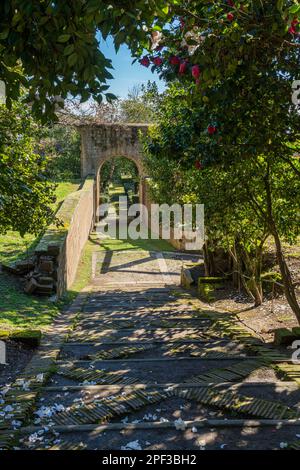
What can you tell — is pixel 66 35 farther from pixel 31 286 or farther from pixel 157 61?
pixel 31 286

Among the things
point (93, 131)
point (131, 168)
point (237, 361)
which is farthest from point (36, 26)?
point (131, 168)

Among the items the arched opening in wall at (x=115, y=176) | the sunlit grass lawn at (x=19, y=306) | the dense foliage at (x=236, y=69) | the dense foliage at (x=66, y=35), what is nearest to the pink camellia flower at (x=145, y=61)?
the dense foliage at (x=236, y=69)

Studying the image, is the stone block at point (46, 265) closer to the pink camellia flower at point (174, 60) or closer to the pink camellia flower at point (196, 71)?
the pink camellia flower at point (174, 60)

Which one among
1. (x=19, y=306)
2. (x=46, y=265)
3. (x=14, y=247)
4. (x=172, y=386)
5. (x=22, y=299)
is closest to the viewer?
(x=172, y=386)

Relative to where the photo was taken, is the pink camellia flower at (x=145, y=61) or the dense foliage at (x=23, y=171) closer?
the pink camellia flower at (x=145, y=61)

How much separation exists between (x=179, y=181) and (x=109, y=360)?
8.68 metres

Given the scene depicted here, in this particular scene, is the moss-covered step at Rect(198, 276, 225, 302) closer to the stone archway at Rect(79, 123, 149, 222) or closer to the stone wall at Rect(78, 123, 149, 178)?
the stone archway at Rect(79, 123, 149, 222)

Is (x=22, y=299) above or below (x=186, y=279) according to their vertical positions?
above

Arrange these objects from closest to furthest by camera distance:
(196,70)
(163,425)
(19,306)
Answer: (163,425), (196,70), (19,306)

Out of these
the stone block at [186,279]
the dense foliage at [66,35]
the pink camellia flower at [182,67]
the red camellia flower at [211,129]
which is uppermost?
the pink camellia flower at [182,67]

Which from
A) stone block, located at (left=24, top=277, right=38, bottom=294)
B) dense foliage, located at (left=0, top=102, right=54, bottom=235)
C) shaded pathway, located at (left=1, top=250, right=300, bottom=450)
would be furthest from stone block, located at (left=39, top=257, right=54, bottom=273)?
dense foliage, located at (left=0, top=102, right=54, bottom=235)

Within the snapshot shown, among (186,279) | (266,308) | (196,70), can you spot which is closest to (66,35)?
(196,70)

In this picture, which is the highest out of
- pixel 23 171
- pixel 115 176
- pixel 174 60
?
pixel 115 176

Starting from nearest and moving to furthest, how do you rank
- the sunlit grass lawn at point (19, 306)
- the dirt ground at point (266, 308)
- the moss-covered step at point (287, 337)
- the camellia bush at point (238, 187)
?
the camellia bush at point (238, 187) < the moss-covered step at point (287, 337) < the sunlit grass lawn at point (19, 306) < the dirt ground at point (266, 308)
